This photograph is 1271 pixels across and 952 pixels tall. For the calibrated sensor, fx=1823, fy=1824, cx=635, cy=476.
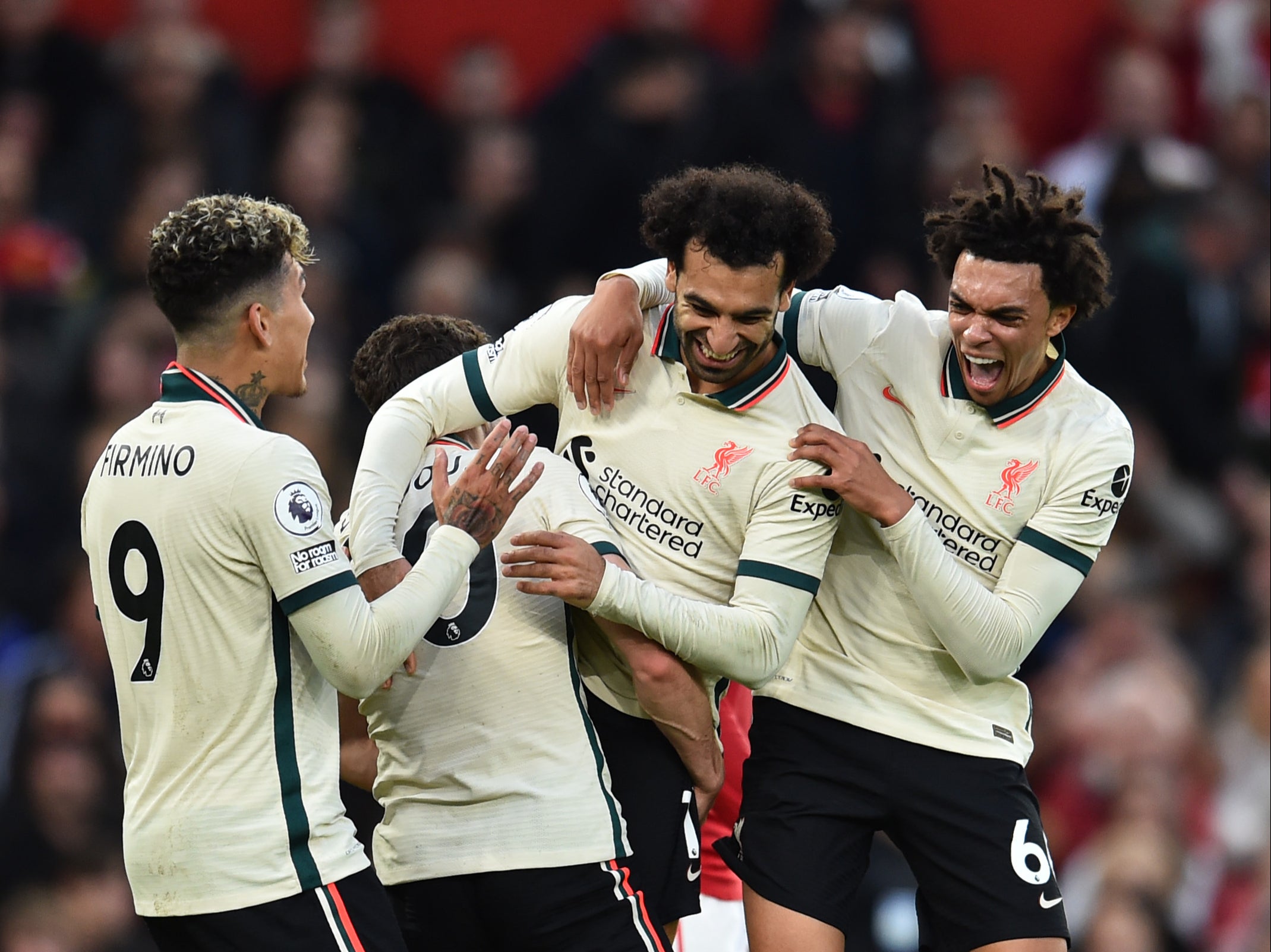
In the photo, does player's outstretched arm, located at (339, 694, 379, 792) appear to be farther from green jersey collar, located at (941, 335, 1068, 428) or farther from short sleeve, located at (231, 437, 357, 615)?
green jersey collar, located at (941, 335, 1068, 428)

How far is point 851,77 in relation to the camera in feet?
29.7

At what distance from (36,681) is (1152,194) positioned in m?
5.91

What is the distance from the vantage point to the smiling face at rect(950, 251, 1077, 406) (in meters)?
4.14

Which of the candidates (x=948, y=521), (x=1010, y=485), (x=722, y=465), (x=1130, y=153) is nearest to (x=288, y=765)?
(x=722, y=465)

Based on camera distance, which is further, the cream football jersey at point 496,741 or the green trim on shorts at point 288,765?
the cream football jersey at point 496,741

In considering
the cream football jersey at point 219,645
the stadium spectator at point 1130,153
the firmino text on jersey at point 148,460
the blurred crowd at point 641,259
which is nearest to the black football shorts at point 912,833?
the cream football jersey at point 219,645

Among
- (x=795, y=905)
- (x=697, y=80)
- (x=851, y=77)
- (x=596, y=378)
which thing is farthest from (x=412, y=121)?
(x=795, y=905)

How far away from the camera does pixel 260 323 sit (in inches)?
142

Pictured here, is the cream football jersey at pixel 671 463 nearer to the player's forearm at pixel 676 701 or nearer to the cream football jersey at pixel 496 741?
the player's forearm at pixel 676 701

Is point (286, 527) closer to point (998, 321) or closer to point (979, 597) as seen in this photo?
point (979, 597)

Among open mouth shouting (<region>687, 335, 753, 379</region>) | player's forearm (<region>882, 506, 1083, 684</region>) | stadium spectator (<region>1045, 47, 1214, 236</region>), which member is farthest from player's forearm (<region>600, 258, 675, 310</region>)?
stadium spectator (<region>1045, 47, 1214, 236</region>)

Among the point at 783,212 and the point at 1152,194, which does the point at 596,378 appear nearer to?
the point at 783,212

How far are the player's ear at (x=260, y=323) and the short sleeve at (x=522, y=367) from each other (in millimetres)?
689

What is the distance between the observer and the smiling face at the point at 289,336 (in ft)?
11.9
